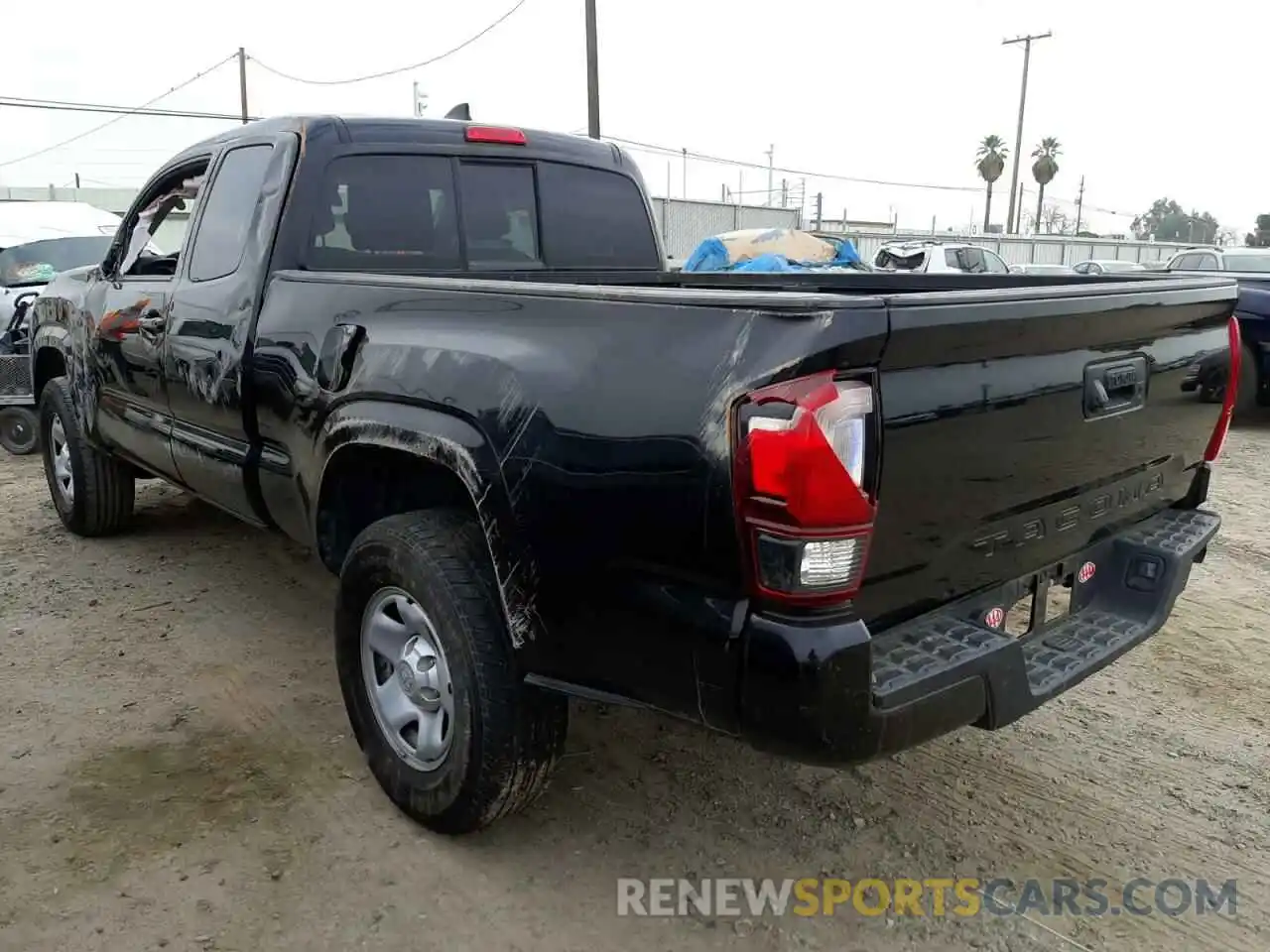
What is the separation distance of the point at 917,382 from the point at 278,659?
2970 mm

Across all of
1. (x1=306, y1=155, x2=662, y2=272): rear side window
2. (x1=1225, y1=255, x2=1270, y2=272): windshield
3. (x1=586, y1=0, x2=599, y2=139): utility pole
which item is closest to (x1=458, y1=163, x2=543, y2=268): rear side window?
(x1=306, y1=155, x2=662, y2=272): rear side window

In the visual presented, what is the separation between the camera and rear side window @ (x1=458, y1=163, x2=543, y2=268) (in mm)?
3805

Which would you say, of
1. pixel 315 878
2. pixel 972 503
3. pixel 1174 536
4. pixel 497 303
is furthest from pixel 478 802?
pixel 1174 536

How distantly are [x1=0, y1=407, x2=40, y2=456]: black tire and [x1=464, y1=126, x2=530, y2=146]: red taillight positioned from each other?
588cm

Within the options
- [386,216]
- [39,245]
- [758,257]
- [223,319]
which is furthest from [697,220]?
[223,319]

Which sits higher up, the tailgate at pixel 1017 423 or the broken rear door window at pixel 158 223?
the broken rear door window at pixel 158 223

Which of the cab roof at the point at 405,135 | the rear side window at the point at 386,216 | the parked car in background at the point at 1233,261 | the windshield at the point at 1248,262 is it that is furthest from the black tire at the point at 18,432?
the windshield at the point at 1248,262

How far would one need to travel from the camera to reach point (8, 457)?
7984 mm

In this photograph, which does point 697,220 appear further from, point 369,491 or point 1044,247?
point 369,491

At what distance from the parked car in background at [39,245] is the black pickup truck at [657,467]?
6.34 m

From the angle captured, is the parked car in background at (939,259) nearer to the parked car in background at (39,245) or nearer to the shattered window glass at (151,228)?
the parked car in background at (39,245)

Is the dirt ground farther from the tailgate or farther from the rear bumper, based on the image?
the tailgate

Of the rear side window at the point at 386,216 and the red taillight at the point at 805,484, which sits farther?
the rear side window at the point at 386,216

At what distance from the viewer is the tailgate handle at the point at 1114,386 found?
95.6 inches
